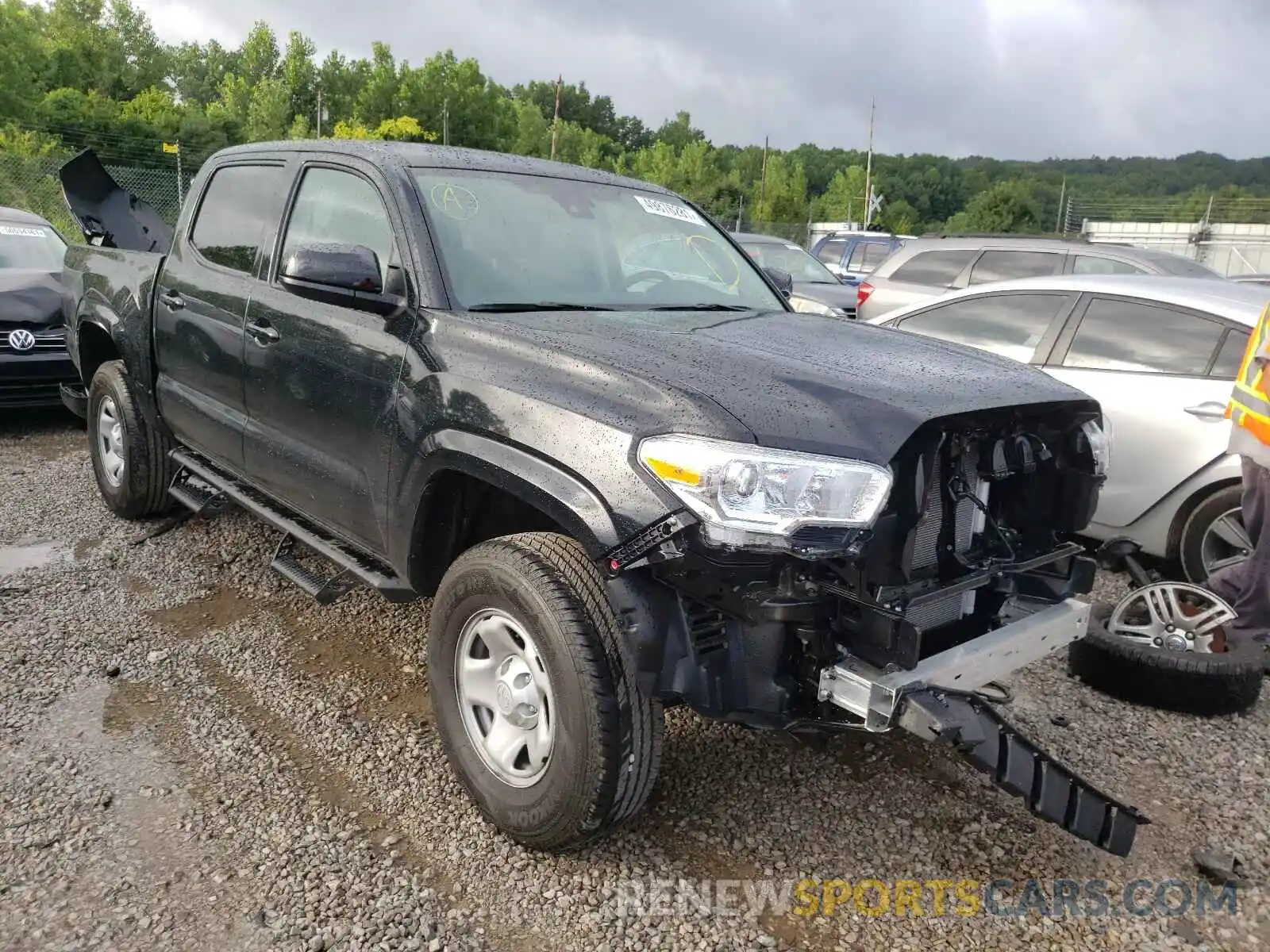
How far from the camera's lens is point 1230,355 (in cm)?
475

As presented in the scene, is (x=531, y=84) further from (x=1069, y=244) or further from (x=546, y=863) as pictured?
(x=546, y=863)

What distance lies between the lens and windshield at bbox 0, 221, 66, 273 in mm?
8055

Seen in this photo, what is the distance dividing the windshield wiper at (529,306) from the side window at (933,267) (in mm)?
7387

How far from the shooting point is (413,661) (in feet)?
12.8

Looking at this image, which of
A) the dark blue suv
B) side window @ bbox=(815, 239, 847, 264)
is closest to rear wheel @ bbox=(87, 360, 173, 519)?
the dark blue suv

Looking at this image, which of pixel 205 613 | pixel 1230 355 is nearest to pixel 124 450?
pixel 205 613

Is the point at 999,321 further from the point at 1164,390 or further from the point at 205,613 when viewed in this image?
the point at 205,613

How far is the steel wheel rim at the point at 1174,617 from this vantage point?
3900 mm

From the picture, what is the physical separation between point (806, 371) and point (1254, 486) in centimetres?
245

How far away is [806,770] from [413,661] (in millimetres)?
1624

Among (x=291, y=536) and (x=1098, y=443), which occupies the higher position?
(x=1098, y=443)

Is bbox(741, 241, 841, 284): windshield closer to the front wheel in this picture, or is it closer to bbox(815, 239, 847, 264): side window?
bbox(815, 239, 847, 264): side window

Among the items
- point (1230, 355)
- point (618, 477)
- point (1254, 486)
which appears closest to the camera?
point (618, 477)

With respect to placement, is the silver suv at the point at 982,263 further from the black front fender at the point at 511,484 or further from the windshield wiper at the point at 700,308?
the black front fender at the point at 511,484
